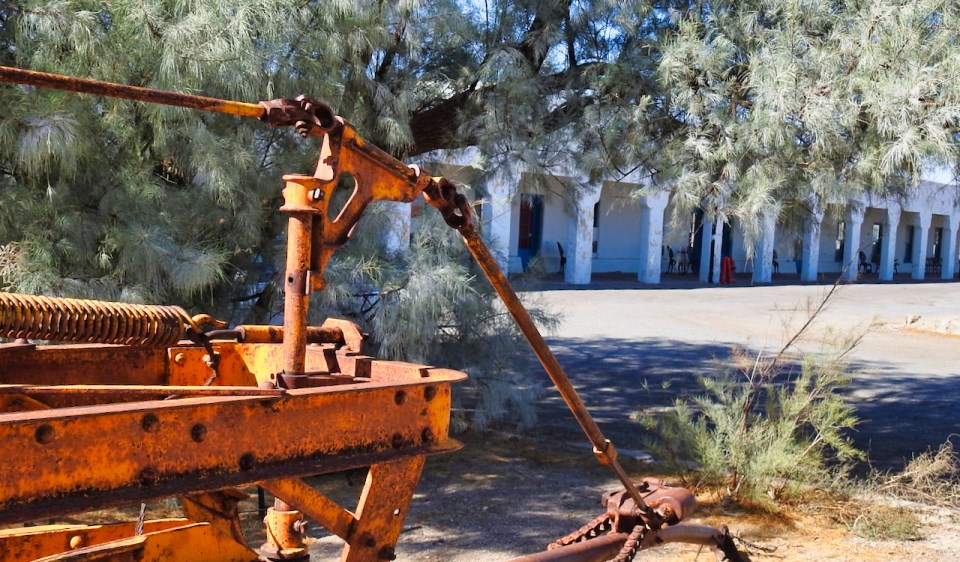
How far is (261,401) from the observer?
1.60 m

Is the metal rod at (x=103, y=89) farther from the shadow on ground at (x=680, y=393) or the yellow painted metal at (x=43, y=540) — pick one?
the shadow on ground at (x=680, y=393)

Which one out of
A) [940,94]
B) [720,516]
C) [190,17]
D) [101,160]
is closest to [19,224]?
[101,160]

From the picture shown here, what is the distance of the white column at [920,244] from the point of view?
32844 mm

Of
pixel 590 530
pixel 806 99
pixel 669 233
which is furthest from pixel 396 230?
pixel 590 530

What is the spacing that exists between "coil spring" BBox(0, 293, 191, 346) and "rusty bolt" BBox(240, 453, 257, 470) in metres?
0.58

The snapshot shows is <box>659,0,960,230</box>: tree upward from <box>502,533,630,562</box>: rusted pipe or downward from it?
upward

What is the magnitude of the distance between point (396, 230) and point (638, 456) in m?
2.30

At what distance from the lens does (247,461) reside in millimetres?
1597

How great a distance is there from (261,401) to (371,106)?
4022mm

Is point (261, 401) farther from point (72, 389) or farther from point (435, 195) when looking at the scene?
point (435, 195)

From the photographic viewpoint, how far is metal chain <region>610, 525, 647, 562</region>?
2.31 metres

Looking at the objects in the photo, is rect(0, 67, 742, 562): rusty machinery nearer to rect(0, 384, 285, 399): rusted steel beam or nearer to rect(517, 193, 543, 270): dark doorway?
rect(0, 384, 285, 399): rusted steel beam

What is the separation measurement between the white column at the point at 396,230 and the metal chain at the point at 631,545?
3107 millimetres

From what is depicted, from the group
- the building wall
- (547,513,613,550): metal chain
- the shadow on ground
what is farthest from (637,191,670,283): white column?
(547,513,613,550): metal chain
